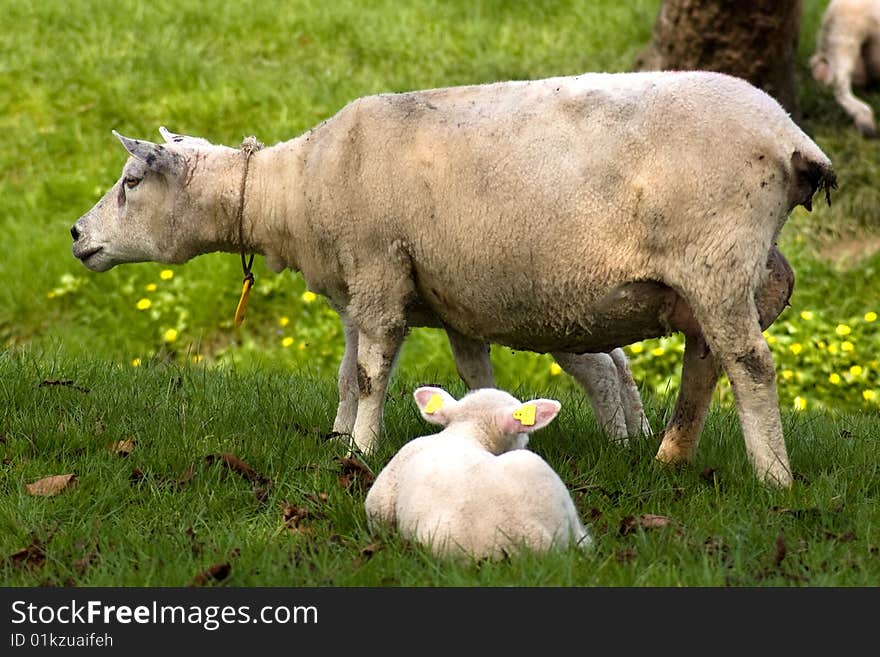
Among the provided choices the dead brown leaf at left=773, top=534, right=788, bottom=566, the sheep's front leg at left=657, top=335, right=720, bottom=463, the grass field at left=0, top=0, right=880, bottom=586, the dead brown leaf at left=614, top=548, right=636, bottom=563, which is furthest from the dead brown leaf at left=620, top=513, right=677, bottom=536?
the sheep's front leg at left=657, top=335, right=720, bottom=463

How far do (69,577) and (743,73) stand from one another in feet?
25.3

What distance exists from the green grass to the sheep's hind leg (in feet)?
0.42

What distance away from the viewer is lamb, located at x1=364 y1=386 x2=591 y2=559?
4129 millimetres

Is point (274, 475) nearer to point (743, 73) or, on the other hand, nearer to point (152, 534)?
point (152, 534)

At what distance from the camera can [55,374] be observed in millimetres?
6879

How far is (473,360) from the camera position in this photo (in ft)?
20.0

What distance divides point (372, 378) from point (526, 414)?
Answer: 4.30ft

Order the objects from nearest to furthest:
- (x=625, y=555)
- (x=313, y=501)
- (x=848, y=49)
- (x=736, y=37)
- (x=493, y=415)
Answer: (x=625, y=555), (x=493, y=415), (x=313, y=501), (x=736, y=37), (x=848, y=49)

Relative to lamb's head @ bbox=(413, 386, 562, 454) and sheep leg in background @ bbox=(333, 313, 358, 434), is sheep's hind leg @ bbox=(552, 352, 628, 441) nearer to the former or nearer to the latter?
sheep leg in background @ bbox=(333, 313, 358, 434)

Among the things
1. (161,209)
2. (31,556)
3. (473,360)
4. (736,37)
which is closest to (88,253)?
(161,209)

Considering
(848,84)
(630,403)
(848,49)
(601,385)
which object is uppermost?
(601,385)

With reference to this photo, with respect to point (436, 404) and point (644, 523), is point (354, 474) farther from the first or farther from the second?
point (644, 523)

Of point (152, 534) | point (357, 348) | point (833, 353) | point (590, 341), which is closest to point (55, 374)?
point (357, 348)

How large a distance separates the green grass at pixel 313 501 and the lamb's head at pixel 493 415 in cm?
42
